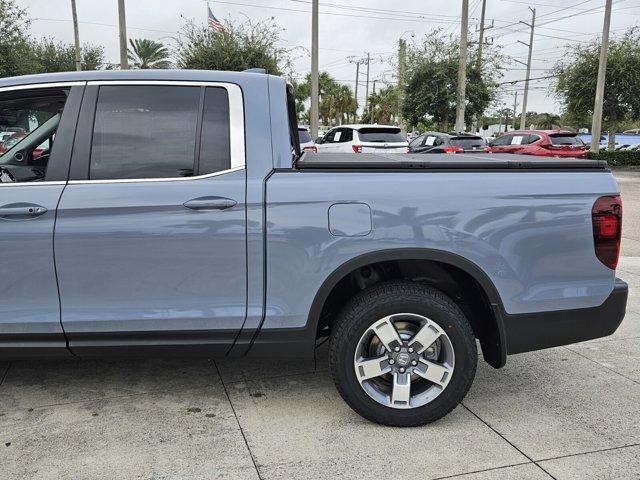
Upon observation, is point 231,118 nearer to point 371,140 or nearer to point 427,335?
point 427,335

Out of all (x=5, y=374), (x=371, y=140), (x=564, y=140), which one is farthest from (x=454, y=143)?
(x=5, y=374)

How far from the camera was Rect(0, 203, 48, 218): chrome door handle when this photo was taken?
282 cm

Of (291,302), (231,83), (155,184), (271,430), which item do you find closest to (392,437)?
(271,430)

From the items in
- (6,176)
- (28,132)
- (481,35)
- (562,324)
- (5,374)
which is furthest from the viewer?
(481,35)

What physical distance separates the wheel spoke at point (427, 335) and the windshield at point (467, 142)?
49.9ft

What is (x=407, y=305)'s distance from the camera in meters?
2.96

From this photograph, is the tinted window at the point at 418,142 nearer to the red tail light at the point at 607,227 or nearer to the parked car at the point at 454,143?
the parked car at the point at 454,143

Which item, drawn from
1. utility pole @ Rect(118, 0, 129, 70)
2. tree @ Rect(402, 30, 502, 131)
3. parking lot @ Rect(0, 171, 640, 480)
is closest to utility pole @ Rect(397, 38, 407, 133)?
tree @ Rect(402, 30, 502, 131)

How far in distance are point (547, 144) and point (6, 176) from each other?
18.9m

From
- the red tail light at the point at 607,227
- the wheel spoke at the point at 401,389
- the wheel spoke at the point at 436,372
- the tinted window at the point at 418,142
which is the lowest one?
the wheel spoke at the point at 401,389

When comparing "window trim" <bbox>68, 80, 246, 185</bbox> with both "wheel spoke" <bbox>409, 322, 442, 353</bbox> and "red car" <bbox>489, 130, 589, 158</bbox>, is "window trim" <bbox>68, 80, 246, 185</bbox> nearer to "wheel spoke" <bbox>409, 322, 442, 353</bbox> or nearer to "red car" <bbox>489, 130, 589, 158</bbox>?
"wheel spoke" <bbox>409, 322, 442, 353</bbox>

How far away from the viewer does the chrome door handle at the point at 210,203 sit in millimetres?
2848

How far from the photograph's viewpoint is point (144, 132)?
9.73 feet

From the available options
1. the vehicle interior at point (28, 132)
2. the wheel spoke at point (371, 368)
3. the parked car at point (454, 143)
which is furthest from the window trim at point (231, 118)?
the parked car at point (454, 143)
